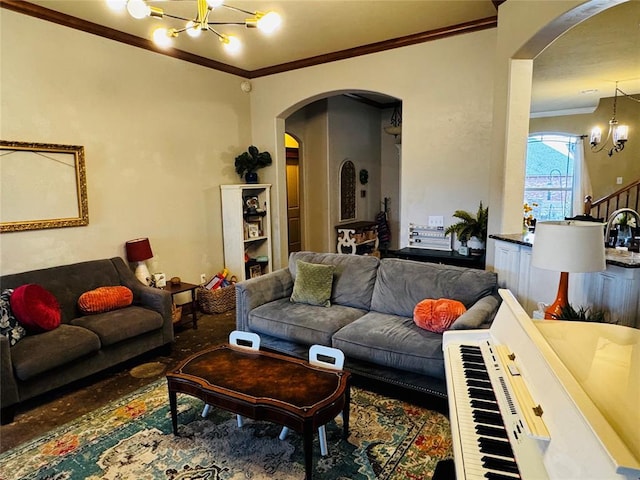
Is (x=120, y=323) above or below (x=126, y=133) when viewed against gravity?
below

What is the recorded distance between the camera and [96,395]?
9.75 feet

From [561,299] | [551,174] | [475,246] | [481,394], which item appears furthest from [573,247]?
[551,174]

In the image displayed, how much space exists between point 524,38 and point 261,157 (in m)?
3.31

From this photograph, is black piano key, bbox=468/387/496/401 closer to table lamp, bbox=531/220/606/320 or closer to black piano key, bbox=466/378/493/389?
black piano key, bbox=466/378/493/389

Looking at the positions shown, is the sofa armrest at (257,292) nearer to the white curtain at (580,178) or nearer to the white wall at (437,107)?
the white wall at (437,107)

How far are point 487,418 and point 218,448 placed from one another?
1.63m

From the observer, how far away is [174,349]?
3809 mm

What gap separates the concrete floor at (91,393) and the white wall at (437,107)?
2.63 m

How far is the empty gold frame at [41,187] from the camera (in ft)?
10.6

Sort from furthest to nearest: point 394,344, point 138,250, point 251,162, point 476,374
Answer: point 251,162, point 138,250, point 394,344, point 476,374

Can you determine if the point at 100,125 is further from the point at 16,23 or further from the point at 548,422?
the point at 548,422

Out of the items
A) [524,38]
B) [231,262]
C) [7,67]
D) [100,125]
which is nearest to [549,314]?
[524,38]

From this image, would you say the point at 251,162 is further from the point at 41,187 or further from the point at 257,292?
the point at 41,187

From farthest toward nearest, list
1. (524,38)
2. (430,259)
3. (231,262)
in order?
(231,262)
(430,259)
(524,38)
